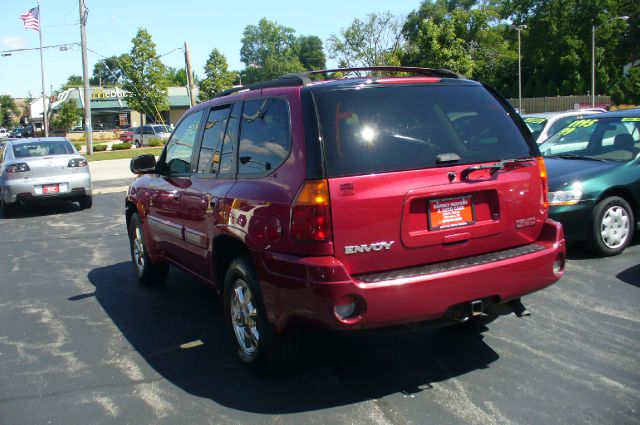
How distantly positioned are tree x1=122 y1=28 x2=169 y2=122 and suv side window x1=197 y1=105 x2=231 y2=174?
3650 cm

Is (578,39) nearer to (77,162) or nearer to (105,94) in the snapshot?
(105,94)

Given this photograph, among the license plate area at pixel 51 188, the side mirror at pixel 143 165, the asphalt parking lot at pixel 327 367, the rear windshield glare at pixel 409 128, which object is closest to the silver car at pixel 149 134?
the license plate area at pixel 51 188

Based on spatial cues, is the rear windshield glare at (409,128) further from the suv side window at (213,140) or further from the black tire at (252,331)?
the suv side window at (213,140)

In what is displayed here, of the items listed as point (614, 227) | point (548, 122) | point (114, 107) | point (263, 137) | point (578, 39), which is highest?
point (578, 39)

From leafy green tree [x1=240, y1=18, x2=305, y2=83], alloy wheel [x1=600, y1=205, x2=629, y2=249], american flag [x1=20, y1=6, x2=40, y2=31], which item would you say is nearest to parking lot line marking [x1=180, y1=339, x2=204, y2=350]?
alloy wheel [x1=600, y1=205, x2=629, y2=249]

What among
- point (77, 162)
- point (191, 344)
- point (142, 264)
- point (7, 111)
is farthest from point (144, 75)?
point (7, 111)

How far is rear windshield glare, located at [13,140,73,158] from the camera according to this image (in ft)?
40.7

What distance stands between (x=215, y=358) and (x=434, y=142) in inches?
85.7

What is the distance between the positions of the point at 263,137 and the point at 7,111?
147362 mm

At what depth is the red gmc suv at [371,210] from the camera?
3344 millimetres

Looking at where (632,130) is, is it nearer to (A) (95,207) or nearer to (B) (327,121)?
(B) (327,121)

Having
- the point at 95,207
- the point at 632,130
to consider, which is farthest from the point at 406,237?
the point at 95,207

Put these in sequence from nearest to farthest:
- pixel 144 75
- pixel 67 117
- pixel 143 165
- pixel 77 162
→ pixel 143 165
pixel 77 162
pixel 144 75
pixel 67 117

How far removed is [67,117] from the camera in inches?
2410
